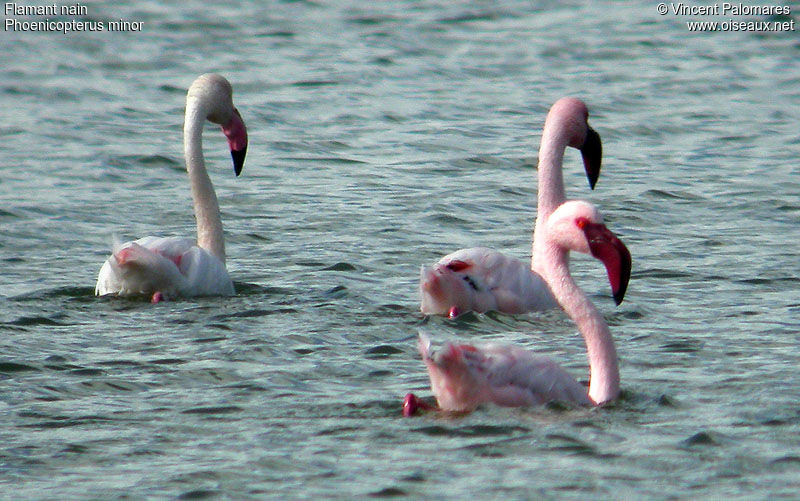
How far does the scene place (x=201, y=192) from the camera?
9719 millimetres

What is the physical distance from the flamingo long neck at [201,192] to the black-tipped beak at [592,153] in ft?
7.55

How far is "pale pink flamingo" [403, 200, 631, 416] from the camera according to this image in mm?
6434

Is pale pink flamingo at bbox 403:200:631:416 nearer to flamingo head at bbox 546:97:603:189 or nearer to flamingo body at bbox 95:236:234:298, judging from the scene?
flamingo body at bbox 95:236:234:298

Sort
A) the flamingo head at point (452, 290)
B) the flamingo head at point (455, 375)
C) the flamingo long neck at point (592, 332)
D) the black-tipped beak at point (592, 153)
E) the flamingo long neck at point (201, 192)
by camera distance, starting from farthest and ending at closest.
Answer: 1. the black-tipped beak at point (592, 153)
2. the flamingo long neck at point (201, 192)
3. the flamingo head at point (452, 290)
4. the flamingo long neck at point (592, 332)
5. the flamingo head at point (455, 375)

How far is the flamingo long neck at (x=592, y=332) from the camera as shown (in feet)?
22.2

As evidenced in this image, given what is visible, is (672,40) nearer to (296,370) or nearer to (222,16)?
(222,16)

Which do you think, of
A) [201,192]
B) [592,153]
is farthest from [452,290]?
[201,192]

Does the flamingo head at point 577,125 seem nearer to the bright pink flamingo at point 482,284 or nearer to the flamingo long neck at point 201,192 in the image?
the bright pink flamingo at point 482,284

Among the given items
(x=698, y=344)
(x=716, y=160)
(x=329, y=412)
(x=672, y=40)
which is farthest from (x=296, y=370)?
(x=672, y=40)

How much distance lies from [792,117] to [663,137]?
1703mm

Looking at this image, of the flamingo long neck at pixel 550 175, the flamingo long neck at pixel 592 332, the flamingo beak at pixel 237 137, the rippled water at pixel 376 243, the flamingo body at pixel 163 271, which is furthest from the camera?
the flamingo beak at pixel 237 137

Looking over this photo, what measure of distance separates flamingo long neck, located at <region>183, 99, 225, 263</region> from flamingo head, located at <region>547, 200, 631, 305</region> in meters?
3.05

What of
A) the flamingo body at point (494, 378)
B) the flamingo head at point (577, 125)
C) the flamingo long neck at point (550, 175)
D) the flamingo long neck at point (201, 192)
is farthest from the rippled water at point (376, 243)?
the flamingo head at point (577, 125)

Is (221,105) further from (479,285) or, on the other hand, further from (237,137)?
(479,285)
